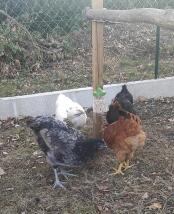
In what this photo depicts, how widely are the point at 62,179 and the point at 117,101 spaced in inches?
35.0

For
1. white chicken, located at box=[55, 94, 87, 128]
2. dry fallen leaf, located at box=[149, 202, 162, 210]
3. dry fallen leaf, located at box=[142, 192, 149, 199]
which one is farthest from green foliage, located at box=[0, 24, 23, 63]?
dry fallen leaf, located at box=[149, 202, 162, 210]

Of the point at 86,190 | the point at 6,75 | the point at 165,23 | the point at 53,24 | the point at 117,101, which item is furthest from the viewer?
the point at 53,24

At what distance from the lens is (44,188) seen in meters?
3.81

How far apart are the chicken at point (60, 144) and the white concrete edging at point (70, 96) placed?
143 cm

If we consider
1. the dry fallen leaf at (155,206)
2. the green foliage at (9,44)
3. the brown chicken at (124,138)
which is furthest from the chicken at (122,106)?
the green foliage at (9,44)

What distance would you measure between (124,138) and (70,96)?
1.67m

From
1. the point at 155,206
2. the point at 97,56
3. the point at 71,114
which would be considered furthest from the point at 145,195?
the point at 71,114

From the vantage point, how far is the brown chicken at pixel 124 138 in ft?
13.0

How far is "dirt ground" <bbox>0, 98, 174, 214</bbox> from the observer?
3.51 metres

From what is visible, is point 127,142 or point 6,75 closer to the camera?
point 127,142

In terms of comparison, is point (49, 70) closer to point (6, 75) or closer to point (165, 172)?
point (6, 75)

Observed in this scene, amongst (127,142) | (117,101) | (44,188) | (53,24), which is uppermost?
(53,24)

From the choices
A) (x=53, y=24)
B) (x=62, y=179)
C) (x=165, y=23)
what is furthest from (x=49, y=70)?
(x=165, y=23)

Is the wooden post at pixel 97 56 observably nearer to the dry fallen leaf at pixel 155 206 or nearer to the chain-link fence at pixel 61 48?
the dry fallen leaf at pixel 155 206
